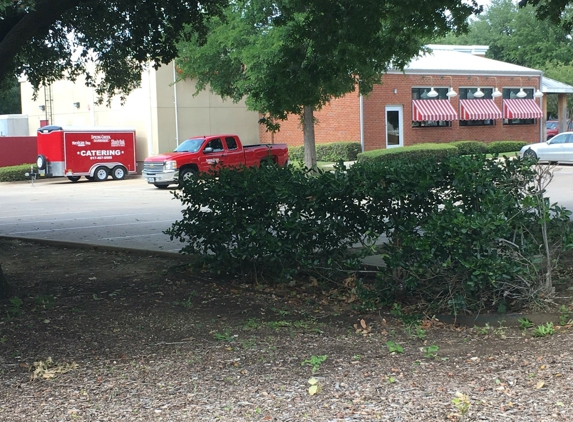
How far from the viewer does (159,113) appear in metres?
36.1

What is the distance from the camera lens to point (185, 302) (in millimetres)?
7746

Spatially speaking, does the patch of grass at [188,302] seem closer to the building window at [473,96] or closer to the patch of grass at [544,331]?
the patch of grass at [544,331]

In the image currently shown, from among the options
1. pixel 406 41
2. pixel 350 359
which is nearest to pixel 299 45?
pixel 406 41

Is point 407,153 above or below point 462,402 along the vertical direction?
above

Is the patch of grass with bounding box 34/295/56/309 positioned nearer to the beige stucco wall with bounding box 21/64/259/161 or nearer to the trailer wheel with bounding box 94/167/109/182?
the trailer wheel with bounding box 94/167/109/182

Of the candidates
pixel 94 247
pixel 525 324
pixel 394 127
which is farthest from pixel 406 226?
pixel 394 127

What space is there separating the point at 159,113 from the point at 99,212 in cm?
1795

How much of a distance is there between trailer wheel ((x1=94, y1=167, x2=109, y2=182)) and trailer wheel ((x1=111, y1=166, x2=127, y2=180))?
0.38m

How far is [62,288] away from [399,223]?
13.0 feet

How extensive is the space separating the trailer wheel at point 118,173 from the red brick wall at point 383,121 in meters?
8.64

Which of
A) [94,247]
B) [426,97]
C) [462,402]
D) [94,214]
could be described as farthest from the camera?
[426,97]

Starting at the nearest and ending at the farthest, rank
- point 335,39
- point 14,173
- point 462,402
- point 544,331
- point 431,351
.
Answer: point 462,402 < point 431,351 < point 544,331 < point 335,39 < point 14,173

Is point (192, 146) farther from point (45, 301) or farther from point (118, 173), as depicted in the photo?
point (45, 301)

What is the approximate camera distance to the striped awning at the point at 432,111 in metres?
38.7
